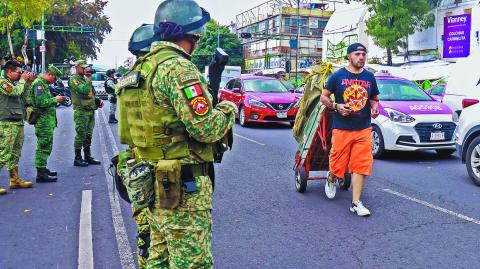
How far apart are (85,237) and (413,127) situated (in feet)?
20.1

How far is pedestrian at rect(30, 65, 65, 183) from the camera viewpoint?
715 centimetres

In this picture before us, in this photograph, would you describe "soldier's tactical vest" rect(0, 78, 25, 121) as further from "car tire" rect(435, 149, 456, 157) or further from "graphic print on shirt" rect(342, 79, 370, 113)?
"car tire" rect(435, 149, 456, 157)

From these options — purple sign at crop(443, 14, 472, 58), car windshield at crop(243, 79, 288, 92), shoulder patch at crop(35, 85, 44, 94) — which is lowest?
shoulder patch at crop(35, 85, 44, 94)

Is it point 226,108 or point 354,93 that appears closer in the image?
point 226,108

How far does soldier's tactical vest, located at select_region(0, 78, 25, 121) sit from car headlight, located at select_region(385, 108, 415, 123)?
6.12 meters

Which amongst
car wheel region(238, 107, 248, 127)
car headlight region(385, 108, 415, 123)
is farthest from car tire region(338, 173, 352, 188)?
car wheel region(238, 107, 248, 127)

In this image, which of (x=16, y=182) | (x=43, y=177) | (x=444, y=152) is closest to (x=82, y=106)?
(x=43, y=177)

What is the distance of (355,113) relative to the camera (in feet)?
17.2

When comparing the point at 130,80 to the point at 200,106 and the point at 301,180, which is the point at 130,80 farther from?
the point at 301,180

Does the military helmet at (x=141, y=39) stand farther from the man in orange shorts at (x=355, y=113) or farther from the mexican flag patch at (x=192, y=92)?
the man in orange shorts at (x=355, y=113)

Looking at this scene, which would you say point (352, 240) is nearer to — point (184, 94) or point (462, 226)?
point (462, 226)

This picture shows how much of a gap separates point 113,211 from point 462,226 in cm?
374

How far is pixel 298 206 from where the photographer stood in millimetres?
5777

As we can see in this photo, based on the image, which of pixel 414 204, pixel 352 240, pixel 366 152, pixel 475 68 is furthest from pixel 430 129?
pixel 352 240
